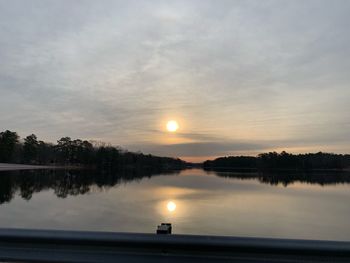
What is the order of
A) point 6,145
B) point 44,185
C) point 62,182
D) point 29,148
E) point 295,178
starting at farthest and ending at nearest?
point 29,148, point 6,145, point 295,178, point 62,182, point 44,185

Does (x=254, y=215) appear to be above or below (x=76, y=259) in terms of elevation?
below

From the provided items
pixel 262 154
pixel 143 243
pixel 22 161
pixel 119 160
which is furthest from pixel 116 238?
pixel 262 154

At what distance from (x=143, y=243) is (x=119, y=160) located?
170864 millimetres

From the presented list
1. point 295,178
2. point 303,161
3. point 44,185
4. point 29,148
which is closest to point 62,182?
point 44,185

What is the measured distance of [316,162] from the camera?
16612 centimetres

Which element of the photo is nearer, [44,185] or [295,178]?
[44,185]

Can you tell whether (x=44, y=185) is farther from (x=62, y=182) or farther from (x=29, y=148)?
(x=29, y=148)

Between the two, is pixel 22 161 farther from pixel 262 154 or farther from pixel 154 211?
pixel 154 211

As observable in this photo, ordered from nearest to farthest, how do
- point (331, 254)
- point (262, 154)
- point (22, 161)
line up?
1. point (331, 254)
2. point (22, 161)
3. point (262, 154)

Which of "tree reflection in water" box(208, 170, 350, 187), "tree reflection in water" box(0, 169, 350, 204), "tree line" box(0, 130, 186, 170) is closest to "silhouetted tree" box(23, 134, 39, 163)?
"tree line" box(0, 130, 186, 170)

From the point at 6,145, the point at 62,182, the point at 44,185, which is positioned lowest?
the point at 44,185

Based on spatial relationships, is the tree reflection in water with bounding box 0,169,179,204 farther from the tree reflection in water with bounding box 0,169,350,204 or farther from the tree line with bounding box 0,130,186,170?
the tree line with bounding box 0,130,186,170

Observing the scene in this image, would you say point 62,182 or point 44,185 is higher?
point 62,182

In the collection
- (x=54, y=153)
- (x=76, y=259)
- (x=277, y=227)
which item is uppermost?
(x=54, y=153)
